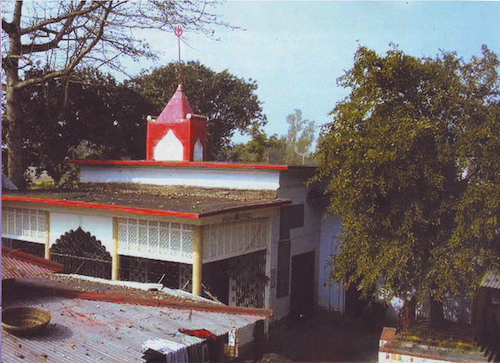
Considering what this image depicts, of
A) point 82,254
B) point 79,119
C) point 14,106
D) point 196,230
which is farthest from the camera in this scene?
point 79,119

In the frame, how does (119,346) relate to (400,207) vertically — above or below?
below

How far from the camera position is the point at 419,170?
11.2m

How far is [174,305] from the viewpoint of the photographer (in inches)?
353

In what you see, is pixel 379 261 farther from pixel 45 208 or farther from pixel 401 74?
pixel 45 208

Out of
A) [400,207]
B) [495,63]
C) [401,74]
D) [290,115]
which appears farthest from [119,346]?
[290,115]

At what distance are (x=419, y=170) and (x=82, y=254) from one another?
910cm

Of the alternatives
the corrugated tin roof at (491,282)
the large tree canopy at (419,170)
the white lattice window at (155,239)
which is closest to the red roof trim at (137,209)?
the white lattice window at (155,239)

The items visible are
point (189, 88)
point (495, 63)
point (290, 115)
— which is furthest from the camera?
point (290, 115)

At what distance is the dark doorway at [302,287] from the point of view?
16188 mm

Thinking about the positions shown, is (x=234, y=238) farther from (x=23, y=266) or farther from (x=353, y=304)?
(x=353, y=304)

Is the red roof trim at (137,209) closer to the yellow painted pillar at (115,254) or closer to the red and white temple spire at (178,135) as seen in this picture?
the yellow painted pillar at (115,254)

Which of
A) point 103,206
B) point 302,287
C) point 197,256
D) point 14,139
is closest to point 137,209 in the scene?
point 103,206

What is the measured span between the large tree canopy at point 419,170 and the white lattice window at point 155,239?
371cm

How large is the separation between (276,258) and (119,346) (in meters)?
8.64
